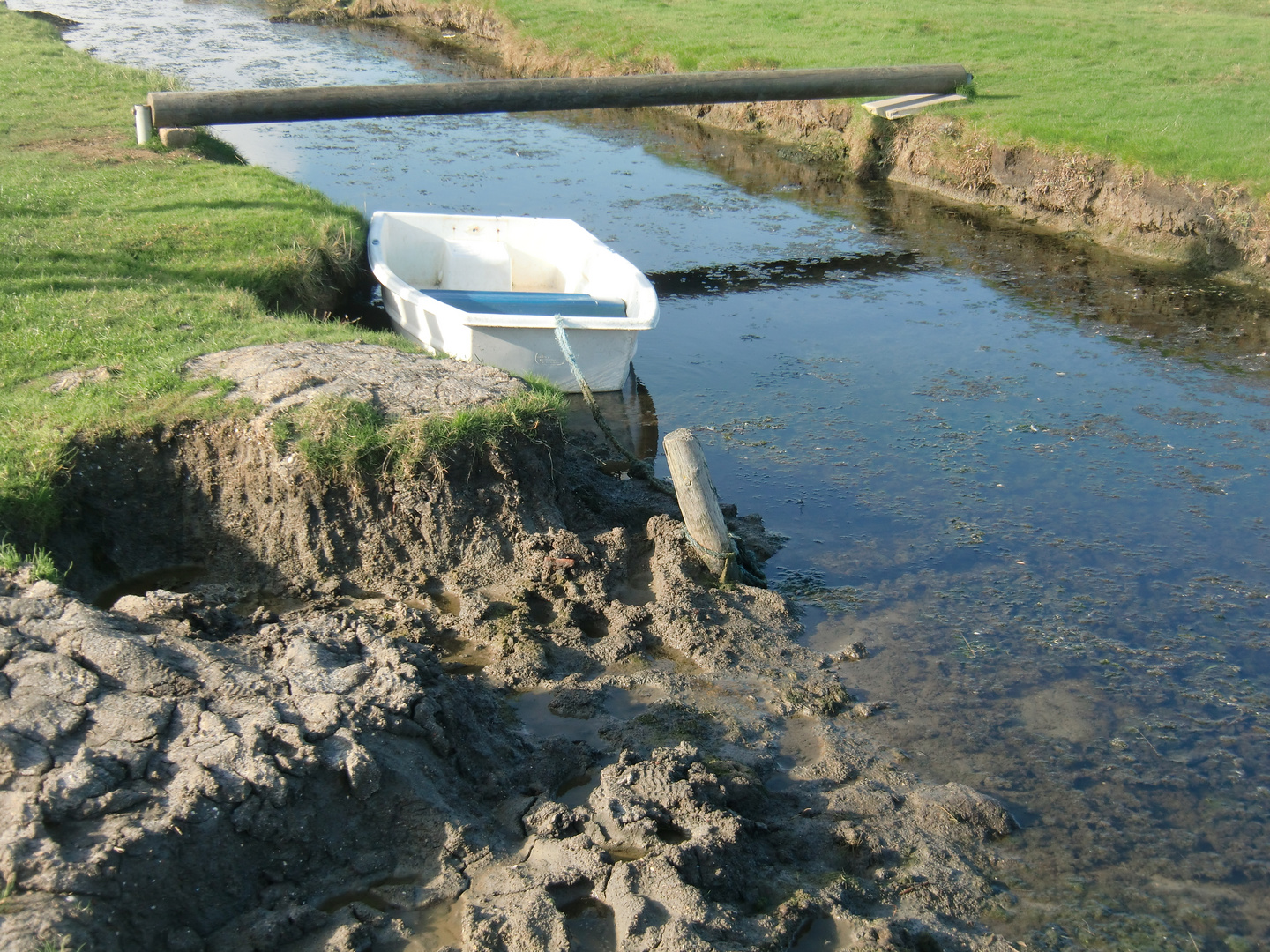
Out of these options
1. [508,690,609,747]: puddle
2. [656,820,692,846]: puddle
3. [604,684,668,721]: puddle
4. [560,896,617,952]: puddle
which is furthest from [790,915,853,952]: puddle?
[604,684,668,721]: puddle

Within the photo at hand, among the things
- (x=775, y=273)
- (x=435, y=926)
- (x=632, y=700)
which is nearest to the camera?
(x=435, y=926)

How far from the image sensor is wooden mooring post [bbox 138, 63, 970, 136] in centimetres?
1196

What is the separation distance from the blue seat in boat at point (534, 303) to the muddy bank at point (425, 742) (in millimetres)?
2897

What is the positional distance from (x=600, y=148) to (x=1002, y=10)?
937 centimetres

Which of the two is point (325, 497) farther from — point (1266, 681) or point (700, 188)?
point (700, 188)

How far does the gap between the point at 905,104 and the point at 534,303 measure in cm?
930

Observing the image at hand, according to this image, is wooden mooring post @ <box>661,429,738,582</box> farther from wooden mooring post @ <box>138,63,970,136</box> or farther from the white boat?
wooden mooring post @ <box>138,63,970,136</box>

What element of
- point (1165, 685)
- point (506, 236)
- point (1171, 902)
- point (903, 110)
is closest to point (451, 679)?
point (1171, 902)

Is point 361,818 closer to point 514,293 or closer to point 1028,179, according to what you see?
point 514,293

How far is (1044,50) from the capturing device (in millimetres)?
17781

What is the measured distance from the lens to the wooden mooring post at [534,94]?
12.0 metres

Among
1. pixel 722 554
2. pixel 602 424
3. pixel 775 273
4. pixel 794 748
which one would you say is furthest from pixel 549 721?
pixel 775 273

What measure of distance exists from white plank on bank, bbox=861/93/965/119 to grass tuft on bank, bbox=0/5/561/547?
29.0ft

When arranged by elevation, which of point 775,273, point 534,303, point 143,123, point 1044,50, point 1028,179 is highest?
point 1044,50
